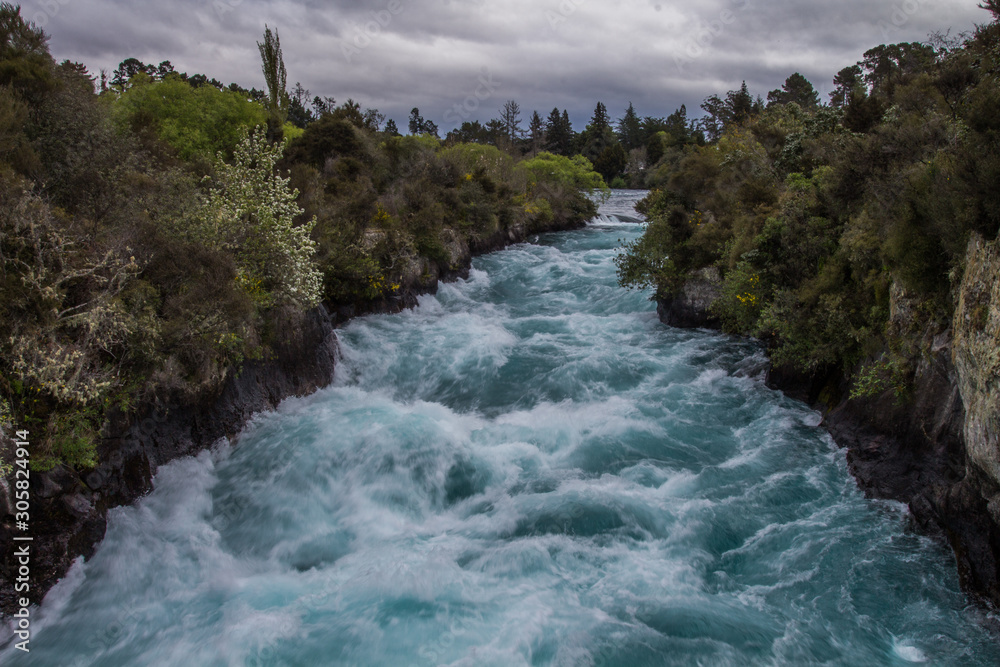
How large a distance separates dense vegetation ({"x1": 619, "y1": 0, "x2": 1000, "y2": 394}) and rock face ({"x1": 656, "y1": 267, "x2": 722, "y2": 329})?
28 cm

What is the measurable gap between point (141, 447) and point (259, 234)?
476 cm

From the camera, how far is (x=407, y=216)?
21.4 metres

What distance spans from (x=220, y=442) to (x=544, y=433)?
6.10m

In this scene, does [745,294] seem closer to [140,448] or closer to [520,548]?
[520,548]

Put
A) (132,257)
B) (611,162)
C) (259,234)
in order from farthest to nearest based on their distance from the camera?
(611,162) → (259,234) → (132,257)

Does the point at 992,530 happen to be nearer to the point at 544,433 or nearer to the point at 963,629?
the point at 963,629

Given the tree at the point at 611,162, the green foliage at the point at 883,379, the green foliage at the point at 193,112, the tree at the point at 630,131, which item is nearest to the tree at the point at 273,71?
the green foliage at the point at 193,112

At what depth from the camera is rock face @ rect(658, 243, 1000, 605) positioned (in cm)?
654

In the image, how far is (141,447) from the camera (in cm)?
886

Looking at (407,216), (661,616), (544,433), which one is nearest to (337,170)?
(407,216)

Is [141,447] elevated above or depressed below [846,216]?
below

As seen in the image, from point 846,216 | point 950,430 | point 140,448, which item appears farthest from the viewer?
point 846,216

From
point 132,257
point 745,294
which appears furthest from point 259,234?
point 745,294

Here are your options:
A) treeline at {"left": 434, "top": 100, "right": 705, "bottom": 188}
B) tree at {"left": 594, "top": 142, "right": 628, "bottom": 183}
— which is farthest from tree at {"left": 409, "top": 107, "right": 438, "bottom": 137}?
tree at {"left": 594, "top": 142, "right": 628, "bottom": 183}
